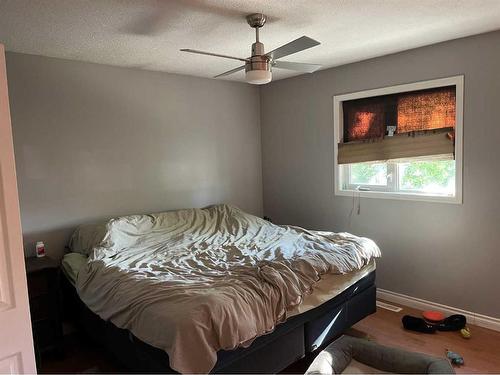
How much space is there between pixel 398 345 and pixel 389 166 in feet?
5.17

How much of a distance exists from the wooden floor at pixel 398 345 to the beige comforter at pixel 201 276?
0.54 metres

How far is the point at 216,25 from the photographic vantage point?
233 cm

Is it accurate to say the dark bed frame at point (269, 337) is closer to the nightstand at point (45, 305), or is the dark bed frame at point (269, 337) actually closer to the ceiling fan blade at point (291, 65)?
the nightstand at point (45, 305)

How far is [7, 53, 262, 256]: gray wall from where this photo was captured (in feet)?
9.37

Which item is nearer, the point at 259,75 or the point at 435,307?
the point at 259,75

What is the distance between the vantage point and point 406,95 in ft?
10.5

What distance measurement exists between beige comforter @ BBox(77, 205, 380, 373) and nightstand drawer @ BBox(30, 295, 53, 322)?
0.29m

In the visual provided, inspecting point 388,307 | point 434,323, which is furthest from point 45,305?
point 434,323

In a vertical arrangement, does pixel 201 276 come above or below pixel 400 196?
below

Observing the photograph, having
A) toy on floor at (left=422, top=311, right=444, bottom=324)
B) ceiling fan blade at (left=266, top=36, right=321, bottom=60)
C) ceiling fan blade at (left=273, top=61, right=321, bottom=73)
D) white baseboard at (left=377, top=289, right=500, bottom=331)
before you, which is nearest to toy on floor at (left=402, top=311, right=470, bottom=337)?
toy on floor at (left=422, top=311, right=444, bottom=324)

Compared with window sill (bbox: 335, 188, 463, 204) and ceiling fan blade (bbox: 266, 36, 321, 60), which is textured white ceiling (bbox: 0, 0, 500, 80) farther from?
window sill (bbox: 335, 188, 463, 204)

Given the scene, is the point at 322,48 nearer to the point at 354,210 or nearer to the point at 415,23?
the point at 415,23

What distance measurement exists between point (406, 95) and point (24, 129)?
3.22 m

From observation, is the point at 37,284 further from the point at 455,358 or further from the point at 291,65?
the point at 455,358
